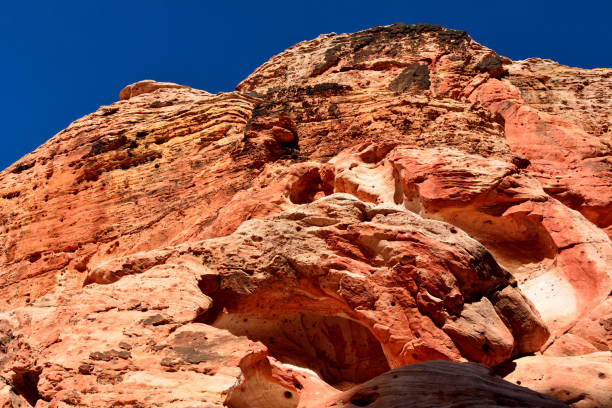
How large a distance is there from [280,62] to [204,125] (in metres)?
11.0

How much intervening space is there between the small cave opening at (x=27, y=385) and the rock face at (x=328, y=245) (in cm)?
3

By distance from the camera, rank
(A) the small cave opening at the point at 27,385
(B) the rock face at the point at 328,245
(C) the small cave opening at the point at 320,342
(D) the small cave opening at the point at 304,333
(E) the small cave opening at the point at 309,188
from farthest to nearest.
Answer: (E) the small cave opening at the point at 309,188 < (C) the small cave opening at the point at 320,342 < (D) the small cave opening at the point at 304,333 < (B) the rock face at the point at 328,245 < (A) the small cave opening at the point at 27,385

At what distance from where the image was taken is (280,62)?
33.0 meters

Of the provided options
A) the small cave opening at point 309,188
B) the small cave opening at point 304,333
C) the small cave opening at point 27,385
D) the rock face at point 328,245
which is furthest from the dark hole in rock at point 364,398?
the small cave opening at point 309,188

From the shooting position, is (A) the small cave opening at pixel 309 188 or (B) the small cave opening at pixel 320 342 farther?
(A) the small cave opening at pixel 309 188

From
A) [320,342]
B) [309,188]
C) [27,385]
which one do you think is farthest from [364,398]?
[309,188]

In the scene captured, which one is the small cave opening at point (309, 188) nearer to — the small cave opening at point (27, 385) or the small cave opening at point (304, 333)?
the small cave opening at point (304, 333)

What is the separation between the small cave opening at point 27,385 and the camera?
25.4ft

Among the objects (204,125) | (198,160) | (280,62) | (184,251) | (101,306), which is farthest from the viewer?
(280,62)

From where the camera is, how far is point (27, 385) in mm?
7996

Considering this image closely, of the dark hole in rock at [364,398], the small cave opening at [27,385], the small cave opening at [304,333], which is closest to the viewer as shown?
the dark hole in rock at [364,398]

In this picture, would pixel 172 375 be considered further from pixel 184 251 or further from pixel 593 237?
pixel 593 237

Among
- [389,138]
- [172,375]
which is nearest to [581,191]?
[389,138]

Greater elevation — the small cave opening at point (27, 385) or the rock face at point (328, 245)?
the rock face at point (328, 245)
